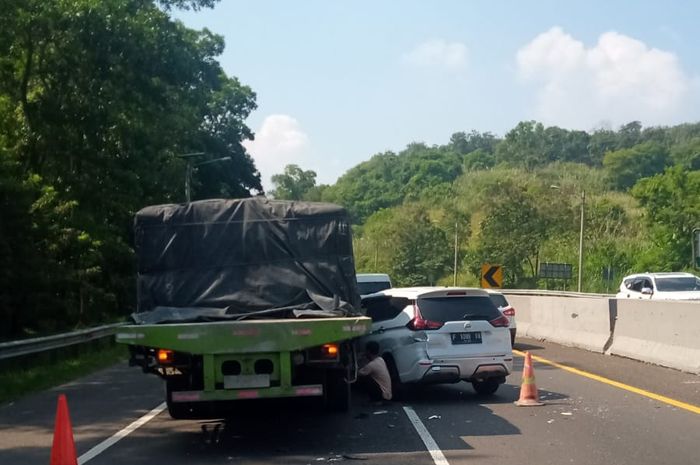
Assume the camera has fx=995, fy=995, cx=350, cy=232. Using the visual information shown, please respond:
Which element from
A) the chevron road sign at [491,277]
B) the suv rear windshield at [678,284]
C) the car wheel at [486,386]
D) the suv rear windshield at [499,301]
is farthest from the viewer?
the chevron road sign at [491,277]

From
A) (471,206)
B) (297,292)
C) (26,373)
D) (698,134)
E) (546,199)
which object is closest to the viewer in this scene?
(297,292)

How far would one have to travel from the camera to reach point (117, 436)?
11.4m

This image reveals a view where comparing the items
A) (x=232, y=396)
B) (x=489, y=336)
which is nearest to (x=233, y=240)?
(x=232, y=396)

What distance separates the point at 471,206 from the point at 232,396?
95.9 metres

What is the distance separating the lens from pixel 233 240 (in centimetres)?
1246

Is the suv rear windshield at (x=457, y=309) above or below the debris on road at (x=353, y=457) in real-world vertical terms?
above

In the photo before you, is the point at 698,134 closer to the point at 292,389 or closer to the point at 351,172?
the point at 351,172

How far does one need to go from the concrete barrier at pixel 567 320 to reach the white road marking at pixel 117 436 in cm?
1117

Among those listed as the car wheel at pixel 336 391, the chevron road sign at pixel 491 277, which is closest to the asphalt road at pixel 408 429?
the car wheel at pixel 336 391

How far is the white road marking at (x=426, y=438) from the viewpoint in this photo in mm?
9516

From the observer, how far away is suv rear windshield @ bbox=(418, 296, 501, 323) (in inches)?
553

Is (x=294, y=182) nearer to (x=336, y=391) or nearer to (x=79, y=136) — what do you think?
(x=79, y=136)

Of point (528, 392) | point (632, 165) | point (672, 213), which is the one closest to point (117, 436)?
point (528, 392)

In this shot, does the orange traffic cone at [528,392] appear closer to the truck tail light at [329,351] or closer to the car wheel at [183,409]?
the truck tail light at [329,351]
